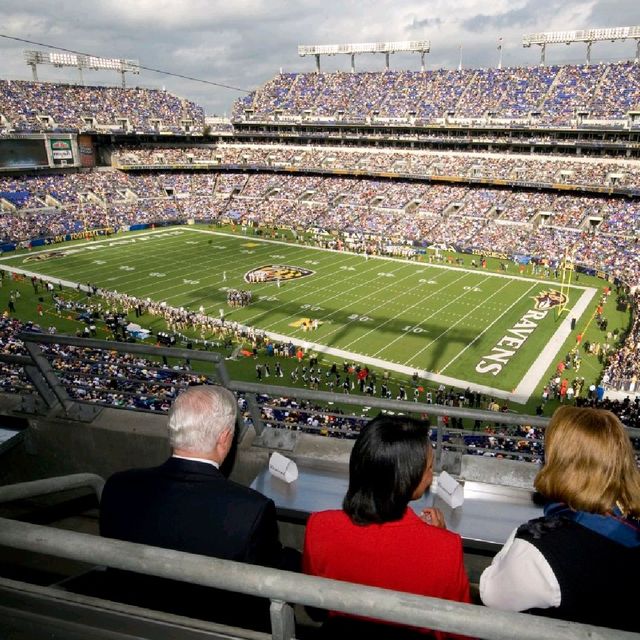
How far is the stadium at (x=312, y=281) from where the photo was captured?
3869 millimetres

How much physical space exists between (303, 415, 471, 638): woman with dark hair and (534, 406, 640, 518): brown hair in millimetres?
456

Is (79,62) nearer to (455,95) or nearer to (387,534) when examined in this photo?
(455,95)

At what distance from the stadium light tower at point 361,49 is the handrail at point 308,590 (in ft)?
261

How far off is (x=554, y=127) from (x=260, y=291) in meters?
35.4

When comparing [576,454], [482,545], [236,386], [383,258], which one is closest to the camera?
[576,454]

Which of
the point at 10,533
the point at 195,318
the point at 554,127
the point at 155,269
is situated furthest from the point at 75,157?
the point at 10,533

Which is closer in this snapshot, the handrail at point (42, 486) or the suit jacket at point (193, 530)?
the suit jacket at point (193, 530)

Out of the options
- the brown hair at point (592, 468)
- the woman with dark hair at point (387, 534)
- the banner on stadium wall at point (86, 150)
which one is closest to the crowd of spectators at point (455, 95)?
the banner on stadium wall at point (86, 150)

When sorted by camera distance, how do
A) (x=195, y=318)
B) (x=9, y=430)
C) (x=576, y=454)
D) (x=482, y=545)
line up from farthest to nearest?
(x=195, y=318)
(x=9, y=430)
(x=482, y=545)
(x=576, y=454)

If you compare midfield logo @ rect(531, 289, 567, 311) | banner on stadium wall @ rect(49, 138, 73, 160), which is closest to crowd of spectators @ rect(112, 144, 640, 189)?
banner on stadium wall @ rect(49, 138, 73, 160)

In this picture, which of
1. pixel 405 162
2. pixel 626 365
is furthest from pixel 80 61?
pixel 626 365

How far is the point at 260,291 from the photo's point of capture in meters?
35.8

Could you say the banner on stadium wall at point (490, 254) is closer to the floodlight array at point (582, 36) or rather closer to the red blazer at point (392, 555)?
the floodlight array at point (582, 36)

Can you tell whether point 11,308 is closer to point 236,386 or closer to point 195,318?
point 195,318
